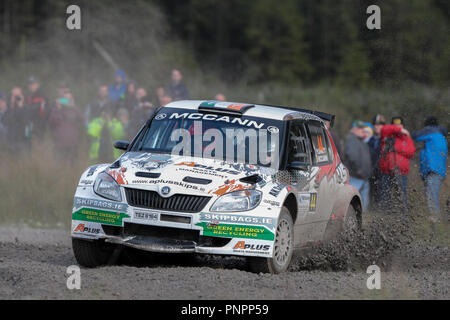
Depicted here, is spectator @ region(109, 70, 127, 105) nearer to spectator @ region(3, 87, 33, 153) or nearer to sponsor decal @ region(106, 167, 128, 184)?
spectator @ region(3, 87, 33, 153)

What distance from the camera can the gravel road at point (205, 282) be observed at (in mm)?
6805

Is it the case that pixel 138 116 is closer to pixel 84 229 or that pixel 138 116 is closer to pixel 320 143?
pixel 320 143

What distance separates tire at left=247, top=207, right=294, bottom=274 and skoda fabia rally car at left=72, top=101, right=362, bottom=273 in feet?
0.03

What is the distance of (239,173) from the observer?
27.7ft

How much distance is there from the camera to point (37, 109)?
60.8 feet

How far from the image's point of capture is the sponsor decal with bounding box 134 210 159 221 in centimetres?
802

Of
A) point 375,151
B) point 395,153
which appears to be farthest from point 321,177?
point 375,151

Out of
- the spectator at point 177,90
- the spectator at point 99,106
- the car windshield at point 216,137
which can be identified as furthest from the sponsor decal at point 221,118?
the spectator at point 99,106

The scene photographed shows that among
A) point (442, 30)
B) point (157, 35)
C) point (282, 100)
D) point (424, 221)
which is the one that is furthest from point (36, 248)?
point (157, 35)

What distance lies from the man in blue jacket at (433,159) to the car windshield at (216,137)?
3472 mm

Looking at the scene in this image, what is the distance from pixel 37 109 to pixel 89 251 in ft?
34.8

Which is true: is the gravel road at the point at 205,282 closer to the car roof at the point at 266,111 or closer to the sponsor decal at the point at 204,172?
the sponsor decal at the point at 204,172

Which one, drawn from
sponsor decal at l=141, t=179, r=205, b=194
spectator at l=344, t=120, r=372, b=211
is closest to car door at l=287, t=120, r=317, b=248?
sponsor decal at l=141, t=179, r=205, b=194
